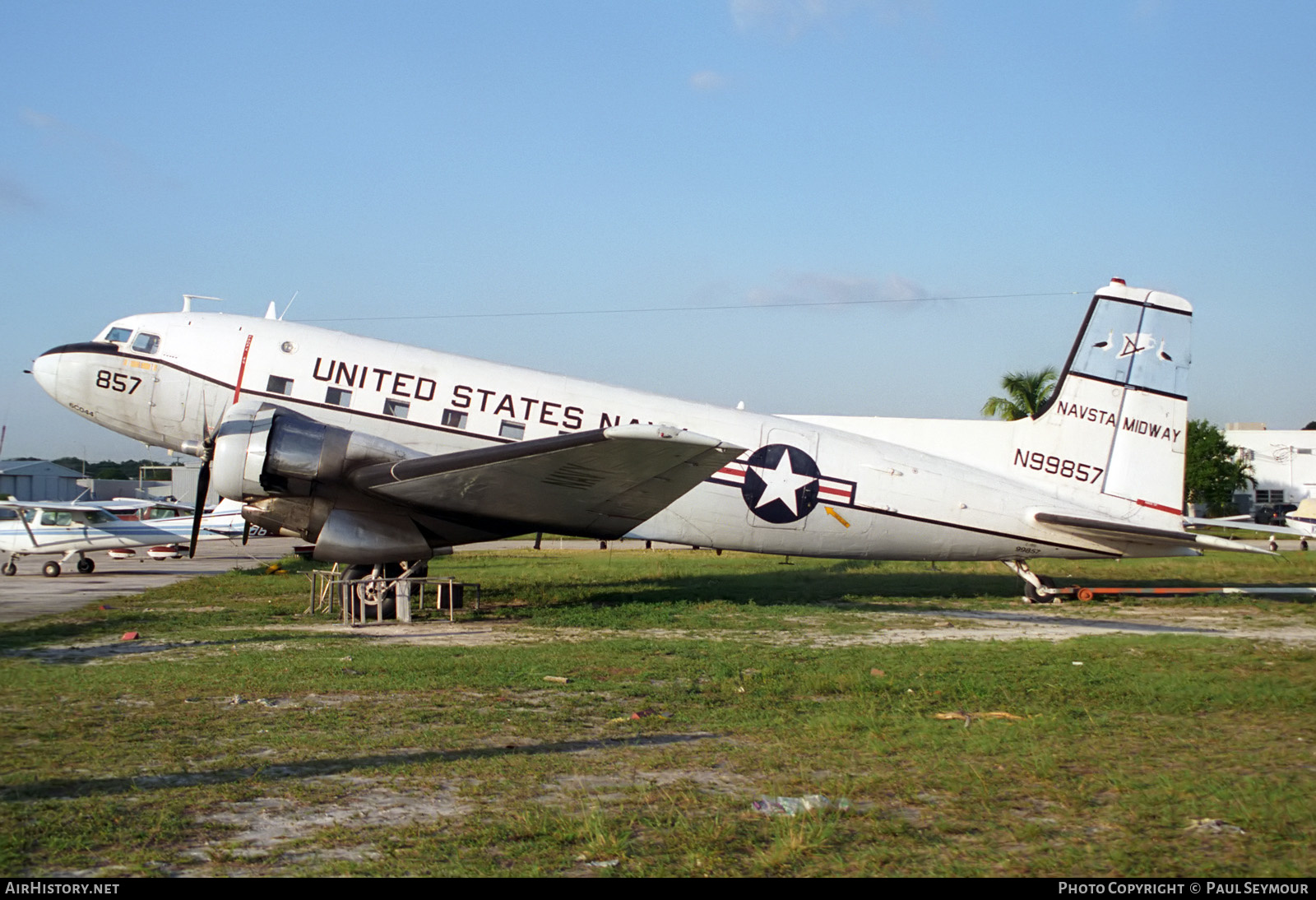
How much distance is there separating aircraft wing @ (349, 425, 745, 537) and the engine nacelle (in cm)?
33

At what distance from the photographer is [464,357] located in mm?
15141

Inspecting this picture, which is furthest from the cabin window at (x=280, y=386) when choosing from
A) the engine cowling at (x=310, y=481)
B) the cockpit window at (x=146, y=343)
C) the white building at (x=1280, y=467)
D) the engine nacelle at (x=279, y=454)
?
the white building at (x=1280, y=467)

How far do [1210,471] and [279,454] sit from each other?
5426 centimetres

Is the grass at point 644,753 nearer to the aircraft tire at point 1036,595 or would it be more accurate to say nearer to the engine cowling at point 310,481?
the engine cowling at point 310,481

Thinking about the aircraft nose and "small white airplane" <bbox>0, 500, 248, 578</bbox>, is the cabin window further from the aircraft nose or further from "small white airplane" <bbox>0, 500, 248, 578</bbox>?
"small white airplane" <bbox>0, 500, 248, 578</bbox>

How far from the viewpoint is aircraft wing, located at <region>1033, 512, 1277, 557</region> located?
1498 cm

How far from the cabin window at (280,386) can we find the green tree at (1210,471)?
51580mm

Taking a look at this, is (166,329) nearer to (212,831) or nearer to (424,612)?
(424,612)

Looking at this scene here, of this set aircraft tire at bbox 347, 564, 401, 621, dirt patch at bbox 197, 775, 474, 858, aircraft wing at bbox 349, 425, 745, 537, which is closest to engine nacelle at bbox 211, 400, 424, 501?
aircraft wing at bbox 349, 425, 745, 537

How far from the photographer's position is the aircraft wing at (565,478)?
11.5 m
